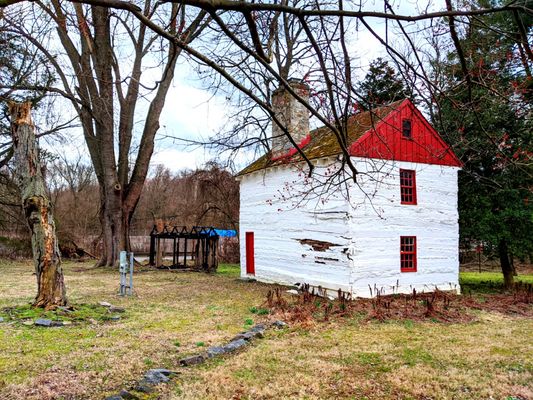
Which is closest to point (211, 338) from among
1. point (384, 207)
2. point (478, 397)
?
point (478, 397)

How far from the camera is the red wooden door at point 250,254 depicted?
1830 centimetres

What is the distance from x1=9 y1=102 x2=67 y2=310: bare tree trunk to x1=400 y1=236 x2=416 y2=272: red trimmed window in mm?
9700

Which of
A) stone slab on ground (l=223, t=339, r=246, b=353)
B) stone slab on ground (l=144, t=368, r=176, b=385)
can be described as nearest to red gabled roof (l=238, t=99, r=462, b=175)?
stone slab on ground (l=223, t=339, r=246, b=353)

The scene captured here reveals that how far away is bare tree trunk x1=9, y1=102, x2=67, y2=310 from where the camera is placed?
980 cm

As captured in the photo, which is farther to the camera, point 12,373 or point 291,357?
point 291,357

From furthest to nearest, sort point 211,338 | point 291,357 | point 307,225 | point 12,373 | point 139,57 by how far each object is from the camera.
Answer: point 139,57
point 307,225
point 211,338
point 291,357
point 12,373

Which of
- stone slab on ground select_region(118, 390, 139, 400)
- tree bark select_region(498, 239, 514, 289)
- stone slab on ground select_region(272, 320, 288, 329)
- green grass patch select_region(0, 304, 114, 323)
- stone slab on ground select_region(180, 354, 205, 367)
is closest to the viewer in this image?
stone slab on ground select_region(118, 390, 139, 400)

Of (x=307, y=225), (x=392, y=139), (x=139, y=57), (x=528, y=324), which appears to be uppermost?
(x=139, y=57)

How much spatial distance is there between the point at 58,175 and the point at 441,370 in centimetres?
3761

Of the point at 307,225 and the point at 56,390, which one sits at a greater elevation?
the point at 307,225

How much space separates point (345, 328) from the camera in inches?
365

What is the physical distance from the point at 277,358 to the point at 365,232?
283 inches

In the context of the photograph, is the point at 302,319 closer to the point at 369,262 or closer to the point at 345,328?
the point at 345,328

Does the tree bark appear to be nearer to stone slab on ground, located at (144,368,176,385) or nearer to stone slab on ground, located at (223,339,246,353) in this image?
stone slab on ground, located at (223,339,246,353)
